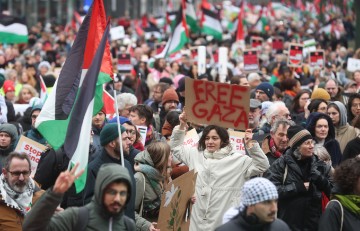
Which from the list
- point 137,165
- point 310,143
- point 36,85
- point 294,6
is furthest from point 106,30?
point 294,6

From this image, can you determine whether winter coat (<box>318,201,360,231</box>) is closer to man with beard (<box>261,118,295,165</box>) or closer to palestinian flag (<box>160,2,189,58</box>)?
man with beard (<box>261,118,295,165</box>)

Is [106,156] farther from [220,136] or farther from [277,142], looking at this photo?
[277,142]

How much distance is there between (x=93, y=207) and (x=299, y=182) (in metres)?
2.58

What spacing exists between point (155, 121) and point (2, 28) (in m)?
8.42

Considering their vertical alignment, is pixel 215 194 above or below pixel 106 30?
below

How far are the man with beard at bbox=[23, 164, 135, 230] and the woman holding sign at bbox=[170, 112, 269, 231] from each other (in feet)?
8.72

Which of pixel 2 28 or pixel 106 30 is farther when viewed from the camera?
pixel 2 28

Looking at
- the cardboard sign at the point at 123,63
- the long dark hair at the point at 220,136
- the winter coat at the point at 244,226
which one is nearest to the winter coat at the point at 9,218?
the long dark hair at the point at 220,136

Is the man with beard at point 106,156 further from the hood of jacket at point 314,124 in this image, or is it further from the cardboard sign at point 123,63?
the cardboard sign at point 123,63

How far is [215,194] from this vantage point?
918cm

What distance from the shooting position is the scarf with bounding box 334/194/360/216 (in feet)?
23.9

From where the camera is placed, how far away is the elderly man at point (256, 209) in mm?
6395

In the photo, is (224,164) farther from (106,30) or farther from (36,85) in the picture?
(36,85)

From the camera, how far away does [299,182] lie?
28.7 ft
